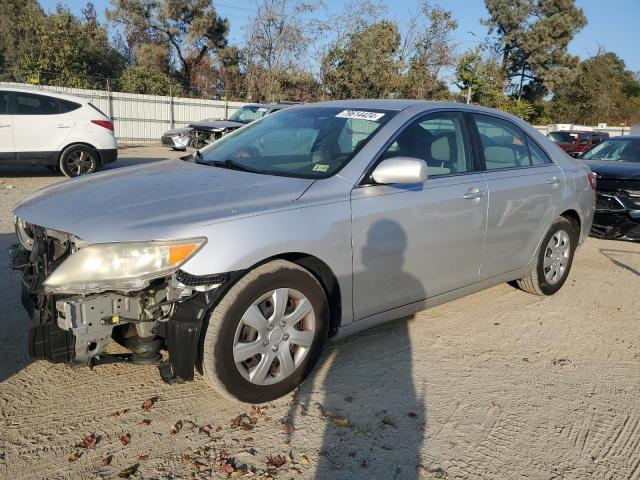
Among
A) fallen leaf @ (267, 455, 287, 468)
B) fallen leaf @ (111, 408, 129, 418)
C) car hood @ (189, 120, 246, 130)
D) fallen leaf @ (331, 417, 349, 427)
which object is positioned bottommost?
fallen leaf @ (267, 455, 287, 468)

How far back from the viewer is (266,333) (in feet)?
9.91

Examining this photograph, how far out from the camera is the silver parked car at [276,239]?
2.75 metres

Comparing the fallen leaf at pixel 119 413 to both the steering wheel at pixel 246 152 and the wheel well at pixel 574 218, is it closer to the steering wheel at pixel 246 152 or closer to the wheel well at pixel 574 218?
the steering wheel at pixel 246 152

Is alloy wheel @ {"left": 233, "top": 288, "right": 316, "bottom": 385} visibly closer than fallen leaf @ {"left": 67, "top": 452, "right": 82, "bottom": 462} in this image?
No

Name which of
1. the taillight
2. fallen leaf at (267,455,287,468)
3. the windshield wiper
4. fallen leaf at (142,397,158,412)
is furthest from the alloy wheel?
the taillight

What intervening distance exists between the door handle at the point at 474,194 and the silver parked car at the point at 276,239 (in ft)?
0.04

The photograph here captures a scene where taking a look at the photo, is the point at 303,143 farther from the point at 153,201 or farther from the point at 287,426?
the point at 287,426

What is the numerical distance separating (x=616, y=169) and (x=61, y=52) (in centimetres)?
2490

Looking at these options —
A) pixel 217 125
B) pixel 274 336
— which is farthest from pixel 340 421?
pixel 217 125

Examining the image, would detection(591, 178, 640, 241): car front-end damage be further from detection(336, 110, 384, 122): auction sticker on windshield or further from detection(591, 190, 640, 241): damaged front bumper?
detection(336, 110, 384, 122): auction sticker on windshield

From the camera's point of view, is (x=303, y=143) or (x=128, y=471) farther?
(x=303, y=143)

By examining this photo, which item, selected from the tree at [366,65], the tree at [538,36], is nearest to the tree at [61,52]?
the tree at [366,65]

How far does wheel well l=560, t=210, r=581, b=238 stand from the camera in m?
5.27

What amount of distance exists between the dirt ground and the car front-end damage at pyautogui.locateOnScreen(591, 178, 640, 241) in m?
3.89
